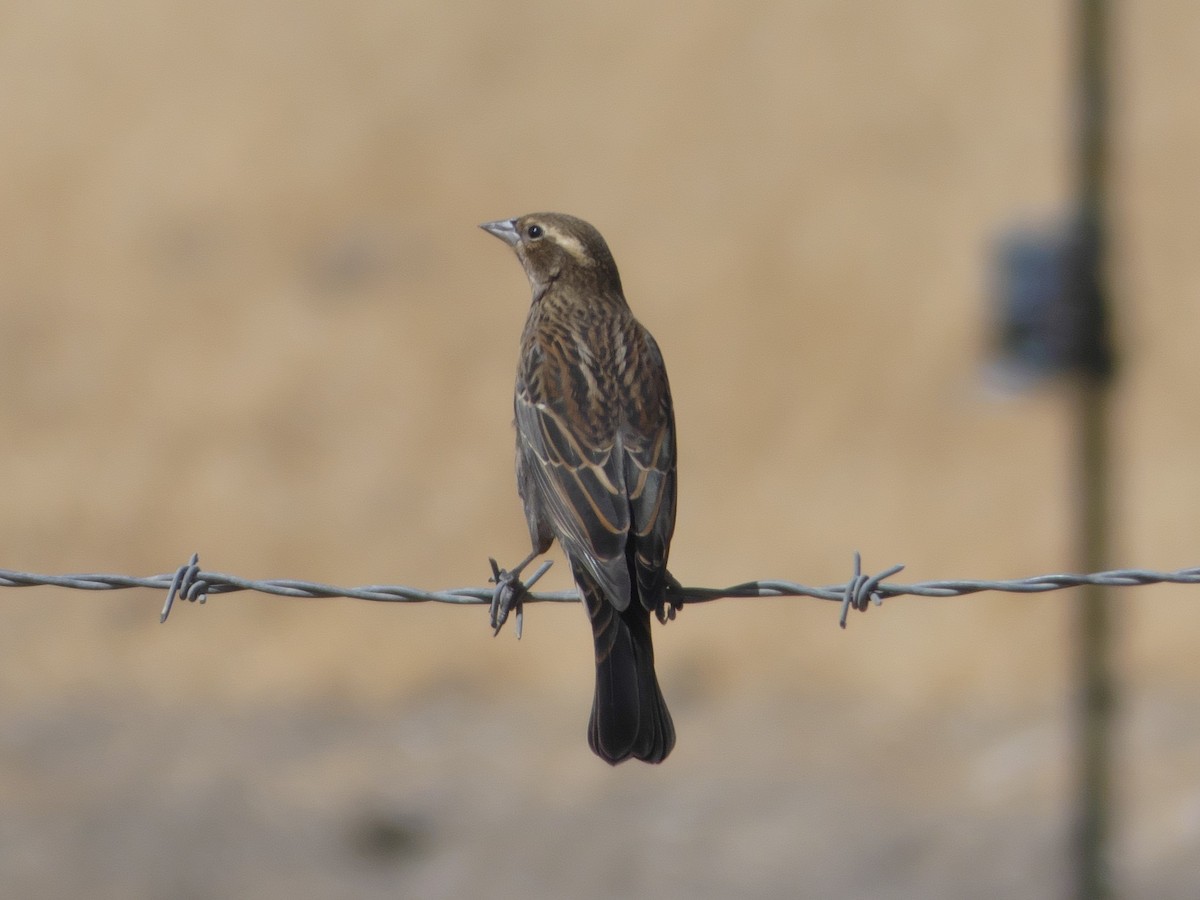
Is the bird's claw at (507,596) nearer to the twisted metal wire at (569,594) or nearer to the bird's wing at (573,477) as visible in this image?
the twisted metal wire at (569,594)

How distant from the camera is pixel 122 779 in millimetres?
16234

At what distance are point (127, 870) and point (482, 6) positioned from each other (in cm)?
1287

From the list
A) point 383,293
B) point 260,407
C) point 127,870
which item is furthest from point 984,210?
point 127,870

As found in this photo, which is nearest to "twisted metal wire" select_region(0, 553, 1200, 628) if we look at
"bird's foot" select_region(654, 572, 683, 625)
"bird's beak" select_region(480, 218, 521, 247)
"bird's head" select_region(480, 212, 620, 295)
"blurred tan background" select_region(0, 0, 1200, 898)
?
"bird's foot" select_region(654, 572, 683, 625)

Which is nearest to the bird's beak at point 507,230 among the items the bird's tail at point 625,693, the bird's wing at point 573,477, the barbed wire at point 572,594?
the bird's wing at point 573,477

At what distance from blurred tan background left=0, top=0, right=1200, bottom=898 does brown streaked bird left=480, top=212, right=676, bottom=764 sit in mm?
7442

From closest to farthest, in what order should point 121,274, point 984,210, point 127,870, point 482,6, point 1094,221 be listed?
point 1094,221, point 127,870, point 984,210, point 121,274, point 482,6

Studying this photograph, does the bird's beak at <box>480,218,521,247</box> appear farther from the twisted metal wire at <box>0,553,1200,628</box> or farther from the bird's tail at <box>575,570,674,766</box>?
the twisted metal wire at <box>0,553,1200,628</box>

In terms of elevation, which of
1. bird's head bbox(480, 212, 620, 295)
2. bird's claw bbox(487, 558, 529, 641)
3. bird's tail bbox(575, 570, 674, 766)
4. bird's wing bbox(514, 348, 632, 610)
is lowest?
bird's tail bbox(575, 570, 674, 766)

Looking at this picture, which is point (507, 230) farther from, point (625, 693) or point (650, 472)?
point (625, 693)

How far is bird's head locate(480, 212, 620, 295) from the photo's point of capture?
784 cm

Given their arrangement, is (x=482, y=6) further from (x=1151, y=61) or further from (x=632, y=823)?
(x=632, y=823)

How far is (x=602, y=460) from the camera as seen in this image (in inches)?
251

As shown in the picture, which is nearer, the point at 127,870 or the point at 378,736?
the point at 127,870
